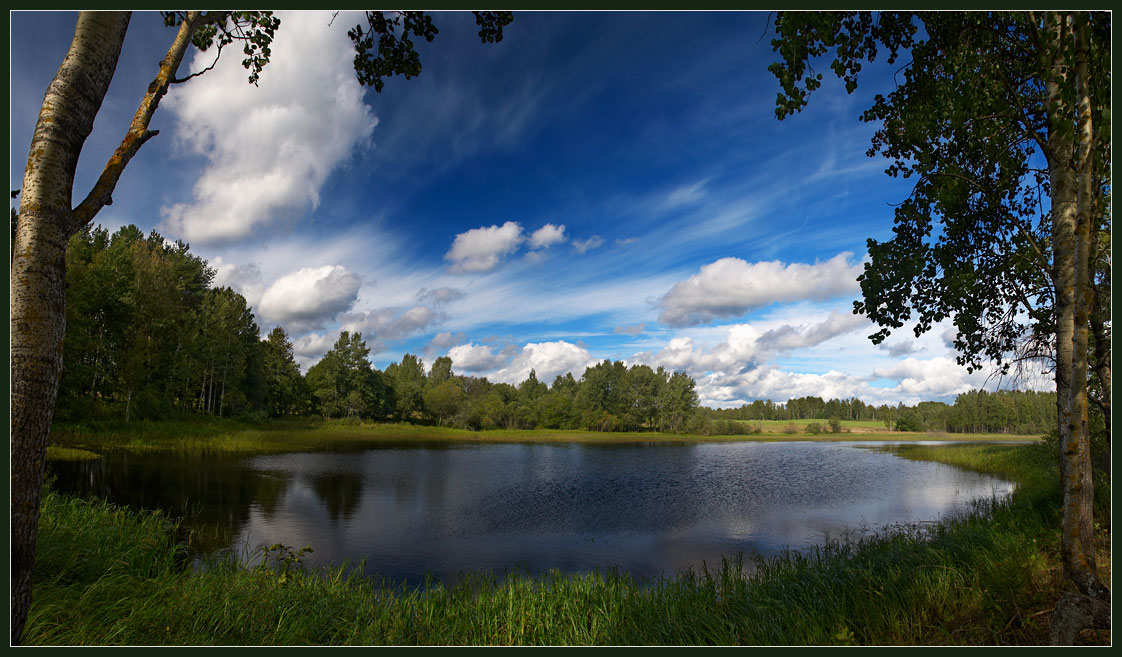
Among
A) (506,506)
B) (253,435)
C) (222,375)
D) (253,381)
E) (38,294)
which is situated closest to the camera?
(38,294)

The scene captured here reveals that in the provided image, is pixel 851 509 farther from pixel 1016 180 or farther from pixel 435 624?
pixel 435 624

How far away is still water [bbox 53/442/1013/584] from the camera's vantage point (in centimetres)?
1347

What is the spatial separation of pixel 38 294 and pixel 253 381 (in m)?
61.9

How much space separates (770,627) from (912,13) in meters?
8.99

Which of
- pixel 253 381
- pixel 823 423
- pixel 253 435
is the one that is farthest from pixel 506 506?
pixel 823 423

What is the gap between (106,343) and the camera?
106 ft

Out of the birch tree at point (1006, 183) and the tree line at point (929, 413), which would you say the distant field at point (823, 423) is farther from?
the birch tree at point (1006, 183)

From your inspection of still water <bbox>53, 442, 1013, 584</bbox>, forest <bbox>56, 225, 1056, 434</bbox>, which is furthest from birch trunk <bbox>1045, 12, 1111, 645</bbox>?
still water <bbox>53, 442, 1013, 584</bbox>

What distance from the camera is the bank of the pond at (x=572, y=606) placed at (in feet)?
18.1

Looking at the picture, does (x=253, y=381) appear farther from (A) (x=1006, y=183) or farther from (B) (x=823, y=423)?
(B) (x=823, y=423)

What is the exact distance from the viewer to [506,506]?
2022 cm

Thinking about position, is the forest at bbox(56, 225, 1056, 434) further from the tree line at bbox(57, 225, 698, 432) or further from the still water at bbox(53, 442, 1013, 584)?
the still water at bbox(53, 442, 1013, 584)

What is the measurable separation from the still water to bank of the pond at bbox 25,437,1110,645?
3.87 metres

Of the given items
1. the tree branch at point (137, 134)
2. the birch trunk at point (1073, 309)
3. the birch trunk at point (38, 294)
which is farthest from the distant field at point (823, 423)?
the birch trunk at point (38, 294)
